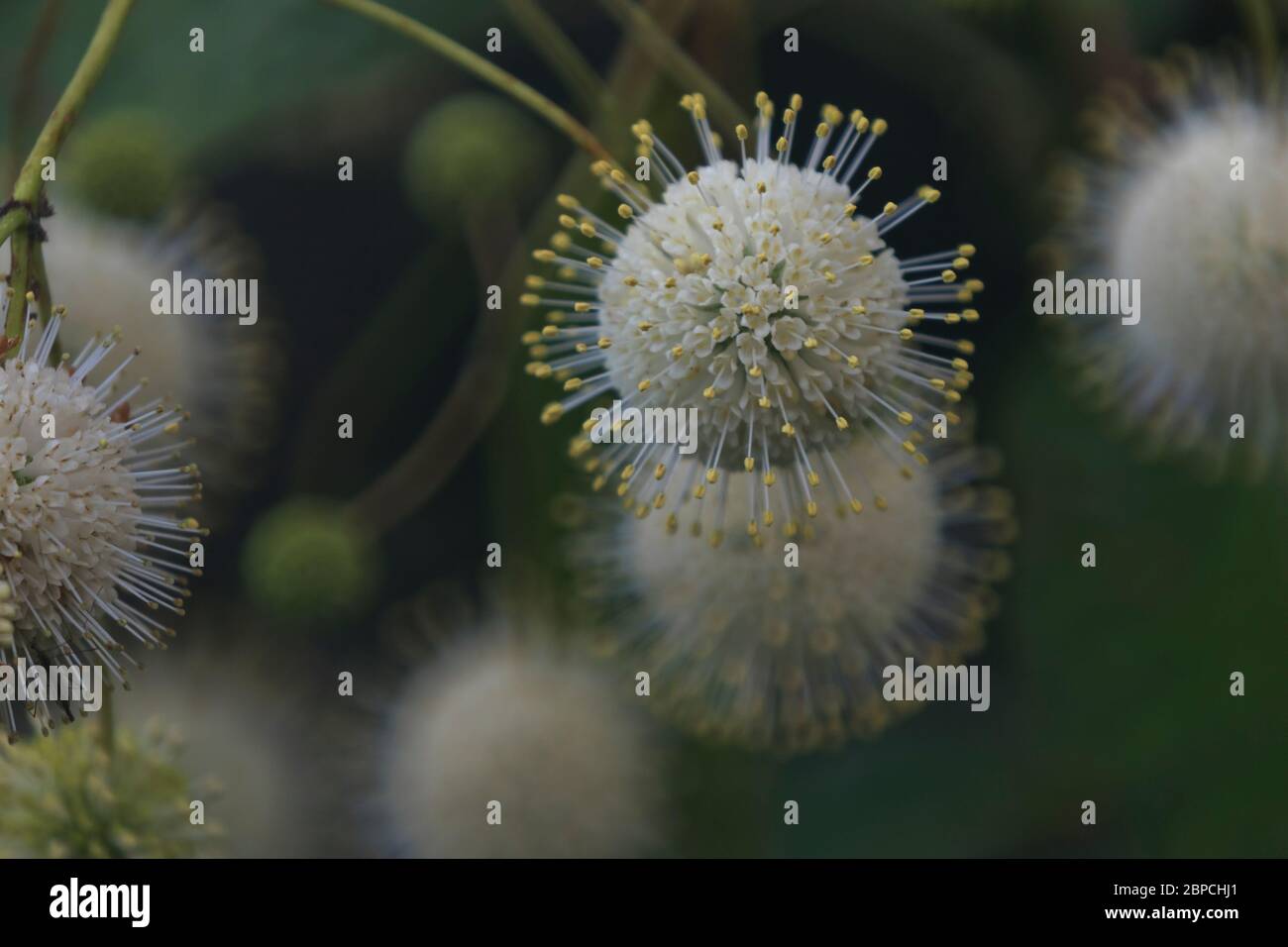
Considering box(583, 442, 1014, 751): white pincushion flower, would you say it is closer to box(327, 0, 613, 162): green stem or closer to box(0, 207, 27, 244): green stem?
box(327, 0, 613, 162): green stem

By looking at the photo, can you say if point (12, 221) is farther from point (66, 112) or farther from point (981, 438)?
point (981, 438)

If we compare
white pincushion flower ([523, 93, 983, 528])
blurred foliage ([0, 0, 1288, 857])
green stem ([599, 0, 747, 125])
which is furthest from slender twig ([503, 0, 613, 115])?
white pincushion flower ([523, 93, 983, 528])

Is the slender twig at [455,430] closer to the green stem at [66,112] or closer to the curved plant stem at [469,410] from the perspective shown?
the curved plant stem at [469,410]

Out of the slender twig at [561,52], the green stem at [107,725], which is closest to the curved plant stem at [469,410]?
the slender twig at [561,52]

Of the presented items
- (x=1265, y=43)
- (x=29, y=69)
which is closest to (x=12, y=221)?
(x=29, y=69)

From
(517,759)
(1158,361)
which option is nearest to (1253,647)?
(1158,361)

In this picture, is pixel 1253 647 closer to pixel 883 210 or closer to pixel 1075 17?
pixel 1075 17
